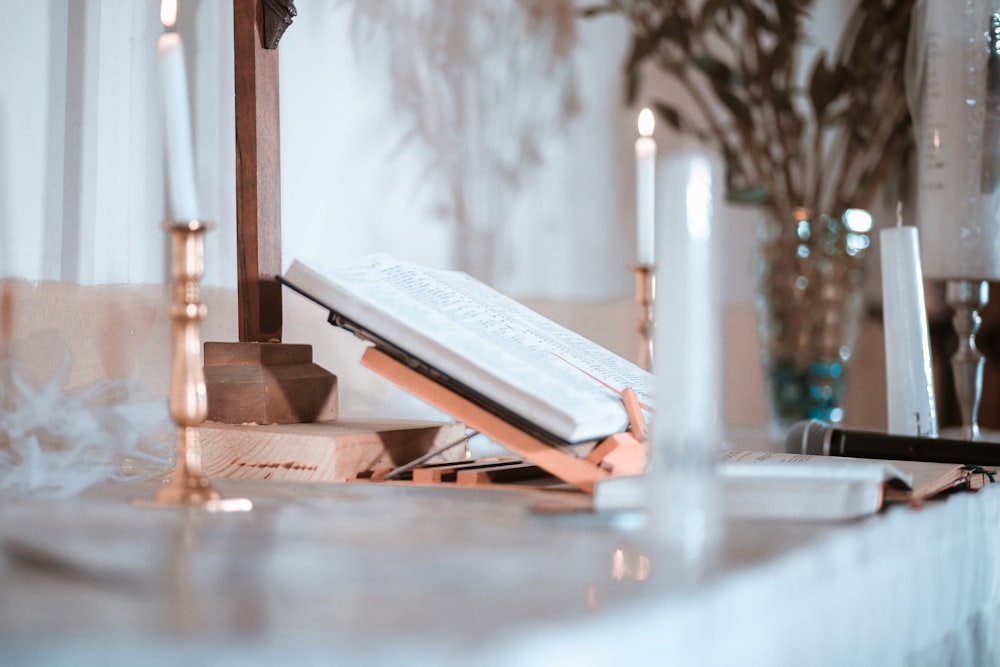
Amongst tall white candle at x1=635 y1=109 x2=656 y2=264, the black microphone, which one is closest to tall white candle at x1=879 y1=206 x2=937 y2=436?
the black microphone

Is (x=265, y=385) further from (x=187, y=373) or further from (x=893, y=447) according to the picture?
(x=893, y=447)

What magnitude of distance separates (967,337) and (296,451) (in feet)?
2.17

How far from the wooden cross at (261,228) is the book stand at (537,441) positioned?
0.47 ft

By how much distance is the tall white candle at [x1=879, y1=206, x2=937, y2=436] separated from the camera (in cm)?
86

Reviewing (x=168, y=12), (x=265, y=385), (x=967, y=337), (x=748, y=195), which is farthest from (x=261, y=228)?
(x=748, y=195)

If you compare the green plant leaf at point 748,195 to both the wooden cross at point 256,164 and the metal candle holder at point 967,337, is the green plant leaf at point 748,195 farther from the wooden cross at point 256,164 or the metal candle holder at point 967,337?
the wooden cross at point 256,164

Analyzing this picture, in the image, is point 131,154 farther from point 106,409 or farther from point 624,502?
point 624,502

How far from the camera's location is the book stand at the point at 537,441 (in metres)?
0.61

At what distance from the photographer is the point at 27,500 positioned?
20.8 inches

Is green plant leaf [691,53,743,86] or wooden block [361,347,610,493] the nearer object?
wooden block [361,347,610,493]

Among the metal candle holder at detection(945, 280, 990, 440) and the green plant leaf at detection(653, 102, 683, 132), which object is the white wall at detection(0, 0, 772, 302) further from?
the metal candle holder at detection(945, 280, 990, 440)

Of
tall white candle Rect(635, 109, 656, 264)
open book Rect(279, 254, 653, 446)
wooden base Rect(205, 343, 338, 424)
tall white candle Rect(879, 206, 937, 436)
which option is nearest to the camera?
open book Rect(279, 254, 653, 446)

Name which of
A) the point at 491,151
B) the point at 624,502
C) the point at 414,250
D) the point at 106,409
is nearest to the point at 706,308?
the point at 624,502

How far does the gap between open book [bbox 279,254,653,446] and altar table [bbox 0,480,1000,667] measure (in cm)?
6
